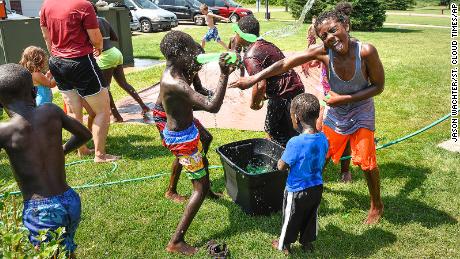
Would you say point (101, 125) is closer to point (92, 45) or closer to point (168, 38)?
point (92, 45)


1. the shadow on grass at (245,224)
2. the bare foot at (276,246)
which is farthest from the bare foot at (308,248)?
the shadow on grass at (245,224)

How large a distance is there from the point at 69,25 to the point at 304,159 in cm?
343

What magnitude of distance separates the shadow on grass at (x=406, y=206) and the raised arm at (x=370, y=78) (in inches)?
48.9

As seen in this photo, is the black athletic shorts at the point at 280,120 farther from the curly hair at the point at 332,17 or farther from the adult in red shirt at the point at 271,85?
the curly hair at the point at 332,17

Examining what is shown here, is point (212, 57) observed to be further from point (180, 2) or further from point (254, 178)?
point (180, 2)

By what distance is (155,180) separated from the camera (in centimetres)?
511

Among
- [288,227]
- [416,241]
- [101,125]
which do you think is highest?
[101,125]

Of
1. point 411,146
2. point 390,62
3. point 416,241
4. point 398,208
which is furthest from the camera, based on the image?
point 390,62

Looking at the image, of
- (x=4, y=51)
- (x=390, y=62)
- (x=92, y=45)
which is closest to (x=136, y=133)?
(x=92, y=45)

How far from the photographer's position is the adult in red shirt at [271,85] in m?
4.43

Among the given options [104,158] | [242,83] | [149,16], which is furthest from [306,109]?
[149,16]

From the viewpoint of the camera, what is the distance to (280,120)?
4.70 meters

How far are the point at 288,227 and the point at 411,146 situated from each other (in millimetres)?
3351

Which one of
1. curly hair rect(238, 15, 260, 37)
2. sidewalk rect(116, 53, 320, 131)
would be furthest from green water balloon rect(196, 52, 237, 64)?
sidewalk rect(116, 53, 320, 131)
